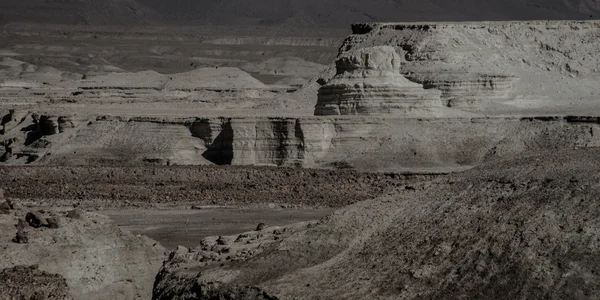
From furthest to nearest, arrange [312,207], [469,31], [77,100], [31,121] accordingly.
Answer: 1. [77,100]
2. [469,31]
3. [31,121]
4. [312,207]

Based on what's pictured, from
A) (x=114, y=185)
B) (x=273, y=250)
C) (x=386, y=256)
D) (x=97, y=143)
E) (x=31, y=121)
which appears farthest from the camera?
(x=31, y=121)

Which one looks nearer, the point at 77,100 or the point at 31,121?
the point at 31,121

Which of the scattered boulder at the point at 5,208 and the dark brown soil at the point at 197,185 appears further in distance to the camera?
the dark brown soil at the point at 197,185

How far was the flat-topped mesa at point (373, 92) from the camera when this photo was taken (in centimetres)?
5212

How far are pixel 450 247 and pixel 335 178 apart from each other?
1003 inches

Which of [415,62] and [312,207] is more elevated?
[415,62]

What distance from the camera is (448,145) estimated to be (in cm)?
4794

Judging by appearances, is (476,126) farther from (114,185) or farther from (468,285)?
(468,285)

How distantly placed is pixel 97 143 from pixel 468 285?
3488 centimetres

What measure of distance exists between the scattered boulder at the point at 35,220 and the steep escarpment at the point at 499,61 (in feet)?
116

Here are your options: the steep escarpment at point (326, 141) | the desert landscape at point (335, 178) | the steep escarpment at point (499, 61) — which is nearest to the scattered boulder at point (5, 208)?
the desert landscape at point (335, 178)

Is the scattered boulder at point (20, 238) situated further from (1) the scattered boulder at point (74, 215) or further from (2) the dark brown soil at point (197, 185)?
(2) the dark brown soil at point (197, 185)

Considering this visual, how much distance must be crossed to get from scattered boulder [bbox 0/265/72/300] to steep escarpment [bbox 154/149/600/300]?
1.99 m

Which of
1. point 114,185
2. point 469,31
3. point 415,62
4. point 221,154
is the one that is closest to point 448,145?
point 221,154
